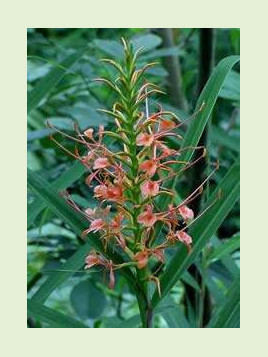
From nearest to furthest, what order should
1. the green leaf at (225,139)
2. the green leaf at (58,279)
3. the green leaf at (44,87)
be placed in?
1. the green leaf at (58,279)
2. the green leaf at (44,87)
3. the green leaf at (225,139)

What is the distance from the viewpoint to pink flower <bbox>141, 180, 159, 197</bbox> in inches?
26.3

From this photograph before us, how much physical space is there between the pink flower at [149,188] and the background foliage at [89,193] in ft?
0.32

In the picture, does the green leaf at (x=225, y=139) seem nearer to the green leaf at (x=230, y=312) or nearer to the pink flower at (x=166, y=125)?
the green leaf at (x=230, y=312)

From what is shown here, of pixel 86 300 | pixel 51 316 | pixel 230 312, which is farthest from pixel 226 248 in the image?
pixel 86 300

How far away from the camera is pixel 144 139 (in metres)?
0.67

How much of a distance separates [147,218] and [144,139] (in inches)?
2.9

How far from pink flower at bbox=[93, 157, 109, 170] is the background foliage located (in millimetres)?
83

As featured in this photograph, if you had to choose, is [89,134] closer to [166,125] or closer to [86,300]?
[166,125]

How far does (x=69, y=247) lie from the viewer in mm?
1296

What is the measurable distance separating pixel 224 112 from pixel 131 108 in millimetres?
1314

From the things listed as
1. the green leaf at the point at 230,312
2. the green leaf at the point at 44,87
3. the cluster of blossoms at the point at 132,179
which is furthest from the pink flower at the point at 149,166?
the green leaf at the point at 44,87

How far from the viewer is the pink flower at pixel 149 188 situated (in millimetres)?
668
